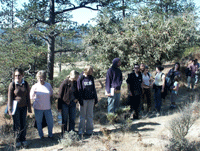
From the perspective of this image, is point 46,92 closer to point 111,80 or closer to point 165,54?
point 111,80

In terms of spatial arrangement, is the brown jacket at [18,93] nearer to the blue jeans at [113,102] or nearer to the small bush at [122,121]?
the small bush at [122,121]

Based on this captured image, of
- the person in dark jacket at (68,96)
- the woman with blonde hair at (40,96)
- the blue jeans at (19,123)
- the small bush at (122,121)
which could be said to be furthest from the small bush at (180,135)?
the blue jeans at (19,123)

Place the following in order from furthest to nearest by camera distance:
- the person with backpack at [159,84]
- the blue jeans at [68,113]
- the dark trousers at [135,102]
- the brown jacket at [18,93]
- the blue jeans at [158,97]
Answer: the blue jeans at [158,97], the person with backpack at [159,84], the dark trousers at [135,102], the blue jeans at [68,113], the brown jacket at [18,93]

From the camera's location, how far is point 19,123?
4.55 metres

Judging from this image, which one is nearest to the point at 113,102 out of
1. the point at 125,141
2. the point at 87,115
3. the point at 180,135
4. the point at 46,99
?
the point at 87,115

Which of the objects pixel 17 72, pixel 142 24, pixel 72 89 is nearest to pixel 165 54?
pixel 142 24

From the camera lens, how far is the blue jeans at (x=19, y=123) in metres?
4.47

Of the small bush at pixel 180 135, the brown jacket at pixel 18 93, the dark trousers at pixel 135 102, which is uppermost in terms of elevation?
the brown jacket at pixel 18 93

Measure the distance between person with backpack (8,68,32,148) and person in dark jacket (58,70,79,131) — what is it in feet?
2.49

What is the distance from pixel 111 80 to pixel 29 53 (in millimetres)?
3821

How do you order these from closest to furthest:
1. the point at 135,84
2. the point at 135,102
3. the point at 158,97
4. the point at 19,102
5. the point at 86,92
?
the point at 19,102
the point at 86,92
the point at 135,84
the point at 135,102
the point at 158,97

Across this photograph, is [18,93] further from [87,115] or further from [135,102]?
[135,102]

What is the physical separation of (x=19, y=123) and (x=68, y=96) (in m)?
1.23

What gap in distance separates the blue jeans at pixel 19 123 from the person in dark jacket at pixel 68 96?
833mm
